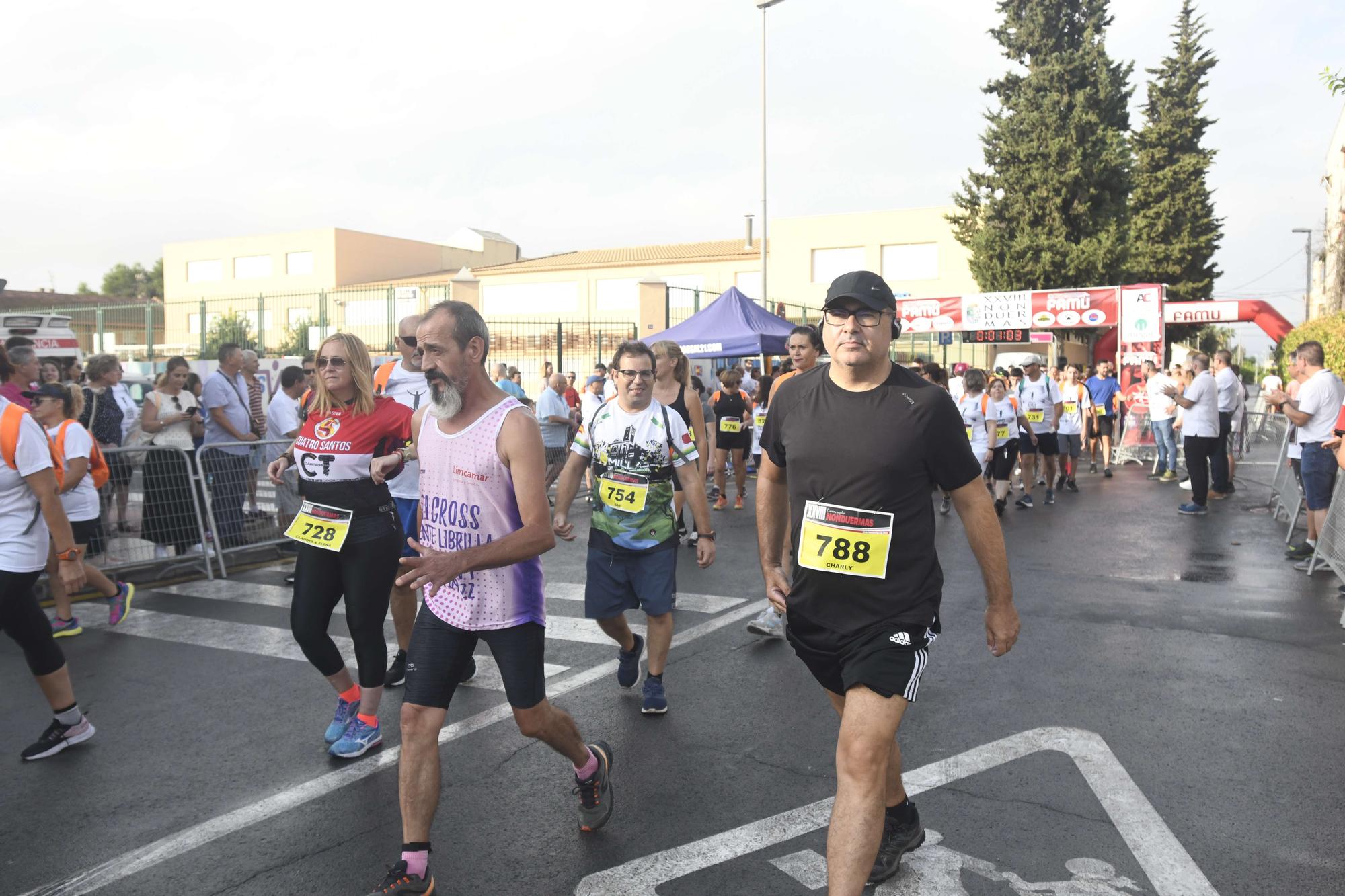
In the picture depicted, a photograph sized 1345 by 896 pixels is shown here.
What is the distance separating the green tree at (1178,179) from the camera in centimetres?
4497

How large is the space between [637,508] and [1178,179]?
47677 mm

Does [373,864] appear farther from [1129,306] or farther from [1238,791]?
[1129,306]

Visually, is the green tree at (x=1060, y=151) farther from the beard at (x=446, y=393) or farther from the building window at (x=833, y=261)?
the beard at (x=446, y=393)

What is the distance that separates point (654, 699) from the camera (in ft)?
16.8

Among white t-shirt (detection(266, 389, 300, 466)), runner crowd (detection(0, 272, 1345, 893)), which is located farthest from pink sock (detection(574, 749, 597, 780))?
white t-shirt (detection(266, 389, 300, 466))

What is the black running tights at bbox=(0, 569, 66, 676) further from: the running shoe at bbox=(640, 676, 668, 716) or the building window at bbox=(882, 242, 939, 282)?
the building window at bbox=(882, 242, 939, 282)

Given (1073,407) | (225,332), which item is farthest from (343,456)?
(225,332)

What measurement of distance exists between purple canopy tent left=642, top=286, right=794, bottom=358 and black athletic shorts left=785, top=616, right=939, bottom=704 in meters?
13.1

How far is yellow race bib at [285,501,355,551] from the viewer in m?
4.48

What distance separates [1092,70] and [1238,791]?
39.3 meters

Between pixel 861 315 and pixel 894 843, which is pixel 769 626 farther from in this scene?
pixel 861 315

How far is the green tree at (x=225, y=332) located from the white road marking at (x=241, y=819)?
20.2 m

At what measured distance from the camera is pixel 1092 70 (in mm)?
37656

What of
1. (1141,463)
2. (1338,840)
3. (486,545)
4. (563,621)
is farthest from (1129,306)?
(486,545)
